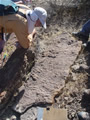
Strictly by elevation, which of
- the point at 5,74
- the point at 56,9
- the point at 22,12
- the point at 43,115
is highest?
the point at 22,12

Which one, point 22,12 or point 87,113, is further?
point 22,12

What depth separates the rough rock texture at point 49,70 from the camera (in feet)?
9.91

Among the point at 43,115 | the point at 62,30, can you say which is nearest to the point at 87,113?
the point at 43,115

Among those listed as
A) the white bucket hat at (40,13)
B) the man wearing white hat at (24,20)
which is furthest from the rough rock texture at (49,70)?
the white bucket hat at (40,13)

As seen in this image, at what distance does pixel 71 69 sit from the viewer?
11.8 feet

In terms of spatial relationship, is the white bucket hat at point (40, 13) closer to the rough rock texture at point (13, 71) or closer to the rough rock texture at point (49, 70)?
the rough rock texture at point (13, 71)

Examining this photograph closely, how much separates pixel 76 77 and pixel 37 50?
2.80 feet

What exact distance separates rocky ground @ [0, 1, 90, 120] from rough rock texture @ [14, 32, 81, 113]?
11cm

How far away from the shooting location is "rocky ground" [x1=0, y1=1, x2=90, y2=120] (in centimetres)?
298

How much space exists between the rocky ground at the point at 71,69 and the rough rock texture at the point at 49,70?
4.3 inches

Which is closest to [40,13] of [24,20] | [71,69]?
[24,20]

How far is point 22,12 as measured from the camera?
311 cm

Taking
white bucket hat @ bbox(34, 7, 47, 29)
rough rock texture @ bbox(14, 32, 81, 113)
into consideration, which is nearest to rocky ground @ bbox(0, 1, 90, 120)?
rough rock texture @ bbox(14, 32, 81, 113)

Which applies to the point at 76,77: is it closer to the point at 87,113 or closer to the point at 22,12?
the point at 87,113
